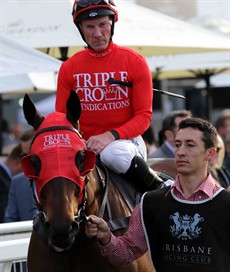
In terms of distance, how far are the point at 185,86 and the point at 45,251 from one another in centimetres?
1806

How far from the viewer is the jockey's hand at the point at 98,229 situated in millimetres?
4548

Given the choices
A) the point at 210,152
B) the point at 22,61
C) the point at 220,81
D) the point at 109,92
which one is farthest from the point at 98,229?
the point at 220,81

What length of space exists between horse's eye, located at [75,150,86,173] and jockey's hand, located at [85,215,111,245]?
26cm

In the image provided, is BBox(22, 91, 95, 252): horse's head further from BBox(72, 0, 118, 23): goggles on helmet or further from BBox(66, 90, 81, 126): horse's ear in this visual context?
BBox(72, 0, 118, 23): goggles on helmet

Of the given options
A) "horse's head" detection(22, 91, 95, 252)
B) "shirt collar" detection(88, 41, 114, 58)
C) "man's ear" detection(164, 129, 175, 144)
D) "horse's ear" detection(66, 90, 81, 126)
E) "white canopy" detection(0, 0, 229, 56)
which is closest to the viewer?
"horse's head" detection(22, 91, 95, 252)

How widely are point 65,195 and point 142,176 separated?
1169mm

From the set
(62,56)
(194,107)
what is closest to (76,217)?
(62,56)

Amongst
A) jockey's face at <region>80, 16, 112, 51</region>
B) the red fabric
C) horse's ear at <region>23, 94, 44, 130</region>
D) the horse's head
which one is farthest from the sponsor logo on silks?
jockey's face at <region>80, 16, 112, 51</region>

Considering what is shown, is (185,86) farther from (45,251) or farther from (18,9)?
(45,251)

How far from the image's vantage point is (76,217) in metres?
4.39

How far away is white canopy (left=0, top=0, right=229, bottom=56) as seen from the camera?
9.78m

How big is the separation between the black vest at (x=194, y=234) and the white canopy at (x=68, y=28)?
5.18 metres

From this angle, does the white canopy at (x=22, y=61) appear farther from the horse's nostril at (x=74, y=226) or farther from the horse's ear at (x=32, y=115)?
the horse's nostril at (x=74, y=226)

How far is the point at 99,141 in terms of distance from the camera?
5.16m
